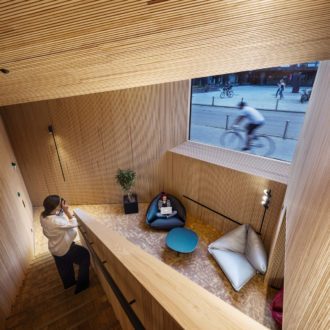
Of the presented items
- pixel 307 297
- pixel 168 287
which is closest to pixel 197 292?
pixel 168 287

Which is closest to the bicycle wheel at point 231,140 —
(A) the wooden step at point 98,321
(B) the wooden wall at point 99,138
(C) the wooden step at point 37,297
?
(B) the wooden wall at point 99,138

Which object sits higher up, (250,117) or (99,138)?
(250,117)

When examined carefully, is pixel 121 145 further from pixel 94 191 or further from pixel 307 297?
pixel 307 297

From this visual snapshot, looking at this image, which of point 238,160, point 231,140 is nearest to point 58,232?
point 238,160

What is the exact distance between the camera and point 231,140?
6520 mm

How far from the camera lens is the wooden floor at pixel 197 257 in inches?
173

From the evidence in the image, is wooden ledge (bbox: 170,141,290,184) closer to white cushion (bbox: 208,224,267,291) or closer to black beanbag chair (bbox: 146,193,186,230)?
white cushion (bbox: 208,224,267,291)

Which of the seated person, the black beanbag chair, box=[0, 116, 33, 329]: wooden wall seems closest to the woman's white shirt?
box=[0, 116, 33, 329]: wooden wall

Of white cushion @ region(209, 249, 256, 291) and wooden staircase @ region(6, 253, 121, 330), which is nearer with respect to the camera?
wooden staircase @ region(6, 253, 121, 330)

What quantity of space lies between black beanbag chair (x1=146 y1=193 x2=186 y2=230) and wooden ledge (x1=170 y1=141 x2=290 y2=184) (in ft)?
5.69

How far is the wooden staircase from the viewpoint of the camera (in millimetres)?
2574

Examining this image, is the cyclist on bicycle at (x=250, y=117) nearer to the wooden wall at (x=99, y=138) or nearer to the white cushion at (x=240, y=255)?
the wooden wall at (x=99, y=138)

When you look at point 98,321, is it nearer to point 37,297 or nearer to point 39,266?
point 37,297

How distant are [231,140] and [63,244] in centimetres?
532
